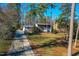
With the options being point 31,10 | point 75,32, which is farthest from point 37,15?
point 75,32

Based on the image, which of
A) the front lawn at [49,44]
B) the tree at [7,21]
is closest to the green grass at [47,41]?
the front lawn at [49,44]

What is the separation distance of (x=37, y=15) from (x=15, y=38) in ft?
1.38

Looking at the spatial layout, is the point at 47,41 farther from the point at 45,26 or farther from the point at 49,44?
the point at 45,26

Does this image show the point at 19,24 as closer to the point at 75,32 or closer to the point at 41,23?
the point at 41,23

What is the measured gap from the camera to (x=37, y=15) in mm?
5605

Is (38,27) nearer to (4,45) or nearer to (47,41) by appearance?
(47,41)

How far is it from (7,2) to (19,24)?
0.33 meters

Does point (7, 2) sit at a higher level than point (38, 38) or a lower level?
higher

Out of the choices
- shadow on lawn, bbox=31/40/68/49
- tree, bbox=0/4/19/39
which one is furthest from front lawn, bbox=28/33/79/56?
tree, bbox=0/4/19/39

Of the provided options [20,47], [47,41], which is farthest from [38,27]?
[20,47]

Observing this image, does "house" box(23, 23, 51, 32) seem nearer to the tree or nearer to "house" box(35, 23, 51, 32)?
"house" box(35, 23, 51, 32)

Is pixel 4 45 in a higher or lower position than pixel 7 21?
lower

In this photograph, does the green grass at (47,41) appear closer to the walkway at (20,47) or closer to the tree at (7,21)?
the walkway at (20,47)

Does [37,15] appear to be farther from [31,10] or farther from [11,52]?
[11,52]
